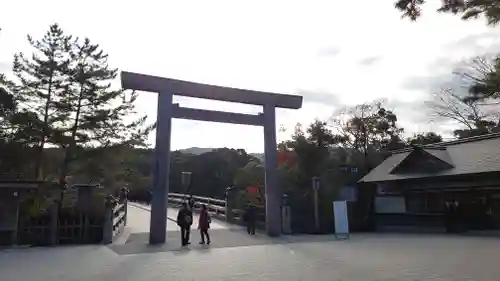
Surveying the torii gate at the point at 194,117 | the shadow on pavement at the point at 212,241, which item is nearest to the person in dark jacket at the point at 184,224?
the shadow on pavement at the point at 212,241

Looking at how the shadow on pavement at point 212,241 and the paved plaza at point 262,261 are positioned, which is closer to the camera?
the paved plaza at point 262,261

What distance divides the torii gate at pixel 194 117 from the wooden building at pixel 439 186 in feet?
22.7

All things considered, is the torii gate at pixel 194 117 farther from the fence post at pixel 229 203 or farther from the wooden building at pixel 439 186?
the wooden building at pixel 439 186

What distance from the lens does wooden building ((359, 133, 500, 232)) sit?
707 inches

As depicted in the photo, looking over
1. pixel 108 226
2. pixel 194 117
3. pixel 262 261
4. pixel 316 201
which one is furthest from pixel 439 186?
pixel 108 226

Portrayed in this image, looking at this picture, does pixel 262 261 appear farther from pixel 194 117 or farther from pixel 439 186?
pixel 439 186

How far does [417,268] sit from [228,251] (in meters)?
5.42

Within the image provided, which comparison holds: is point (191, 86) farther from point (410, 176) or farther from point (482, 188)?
point (482, 188)

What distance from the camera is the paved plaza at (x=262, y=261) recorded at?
807 centimetres

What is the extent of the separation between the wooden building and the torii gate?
6.91m

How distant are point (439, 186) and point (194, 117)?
1246 centimetres

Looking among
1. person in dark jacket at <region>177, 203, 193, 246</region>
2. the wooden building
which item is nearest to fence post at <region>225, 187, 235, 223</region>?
the wooden building

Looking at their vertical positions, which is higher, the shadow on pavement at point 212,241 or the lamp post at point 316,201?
the lamp post at point 316,201

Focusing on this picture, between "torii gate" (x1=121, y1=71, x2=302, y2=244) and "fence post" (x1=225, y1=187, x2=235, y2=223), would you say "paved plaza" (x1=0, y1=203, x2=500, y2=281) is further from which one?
"fence post" (x1=225, y1=187, x2=235, y2=223)
